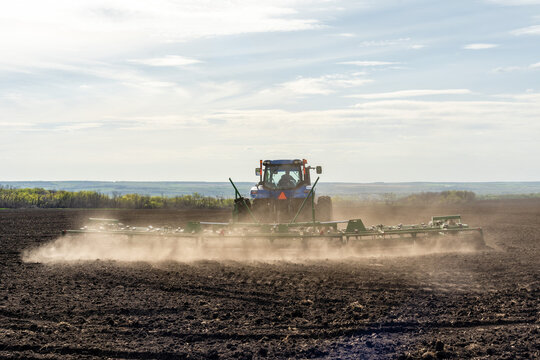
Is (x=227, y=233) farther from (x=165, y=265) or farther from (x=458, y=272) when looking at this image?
(x=458, y=272)

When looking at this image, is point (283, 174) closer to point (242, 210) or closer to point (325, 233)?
point (242, 210)

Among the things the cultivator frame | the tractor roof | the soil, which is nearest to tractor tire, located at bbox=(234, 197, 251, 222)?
the cultivator frame

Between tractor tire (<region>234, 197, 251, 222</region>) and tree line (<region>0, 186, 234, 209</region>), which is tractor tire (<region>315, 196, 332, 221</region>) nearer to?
tractor tire (<region>234, 197, 251, 222</region>)

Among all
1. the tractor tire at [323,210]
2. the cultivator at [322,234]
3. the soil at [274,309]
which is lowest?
the soil at [274,309]

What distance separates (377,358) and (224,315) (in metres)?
A: 2.70

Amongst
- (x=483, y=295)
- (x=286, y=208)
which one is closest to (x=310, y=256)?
(x=286, y=208)

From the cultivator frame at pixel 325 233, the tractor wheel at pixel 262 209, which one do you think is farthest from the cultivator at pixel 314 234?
the tractor wheel at pixel 262 209

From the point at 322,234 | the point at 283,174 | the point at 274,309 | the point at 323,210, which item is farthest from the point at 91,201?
the point at 274,309

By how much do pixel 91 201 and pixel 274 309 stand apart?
39.0 m

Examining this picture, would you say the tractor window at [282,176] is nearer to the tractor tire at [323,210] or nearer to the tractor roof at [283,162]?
the tractor roof at [283,162]

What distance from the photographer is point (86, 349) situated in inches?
263

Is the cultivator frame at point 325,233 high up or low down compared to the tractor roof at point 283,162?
down

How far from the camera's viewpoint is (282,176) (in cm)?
1758

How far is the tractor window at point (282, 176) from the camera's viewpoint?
17.5m
